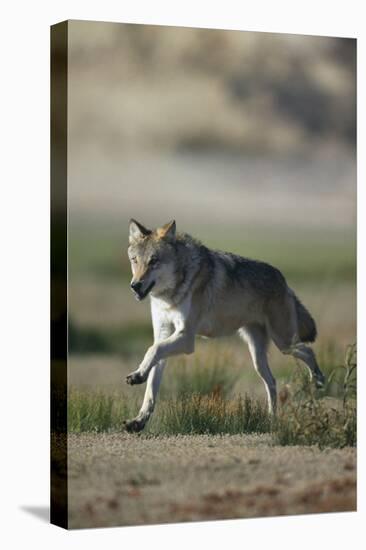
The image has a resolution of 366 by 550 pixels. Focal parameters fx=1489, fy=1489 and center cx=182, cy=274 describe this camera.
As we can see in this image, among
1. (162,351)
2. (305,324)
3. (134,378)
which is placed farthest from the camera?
(305,324)

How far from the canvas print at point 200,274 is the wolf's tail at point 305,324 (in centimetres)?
2

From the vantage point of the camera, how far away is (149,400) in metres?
14.2

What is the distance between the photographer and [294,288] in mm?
15039

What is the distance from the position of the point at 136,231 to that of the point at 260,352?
2.03 metres

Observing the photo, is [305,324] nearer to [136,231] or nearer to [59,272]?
[136,231]

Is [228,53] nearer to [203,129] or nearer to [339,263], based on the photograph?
[203,129]

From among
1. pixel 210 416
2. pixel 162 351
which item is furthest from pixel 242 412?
pixel 162 351

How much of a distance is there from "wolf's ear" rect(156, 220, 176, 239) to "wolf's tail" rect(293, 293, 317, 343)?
1.68 m

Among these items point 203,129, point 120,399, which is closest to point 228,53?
point 203,129

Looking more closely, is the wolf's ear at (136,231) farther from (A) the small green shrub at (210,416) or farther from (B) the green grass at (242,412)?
(A) the small green shrub at (210,416)

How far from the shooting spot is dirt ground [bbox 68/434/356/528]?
13312 mm

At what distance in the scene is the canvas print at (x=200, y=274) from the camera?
13555 millimetres

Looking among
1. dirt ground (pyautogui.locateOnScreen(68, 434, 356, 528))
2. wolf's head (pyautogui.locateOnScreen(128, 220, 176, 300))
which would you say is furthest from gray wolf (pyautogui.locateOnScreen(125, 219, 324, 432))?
dirt ground (pyautogui.locateOnScreen(68, 434, 356, 528))

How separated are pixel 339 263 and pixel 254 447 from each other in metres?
2.16
